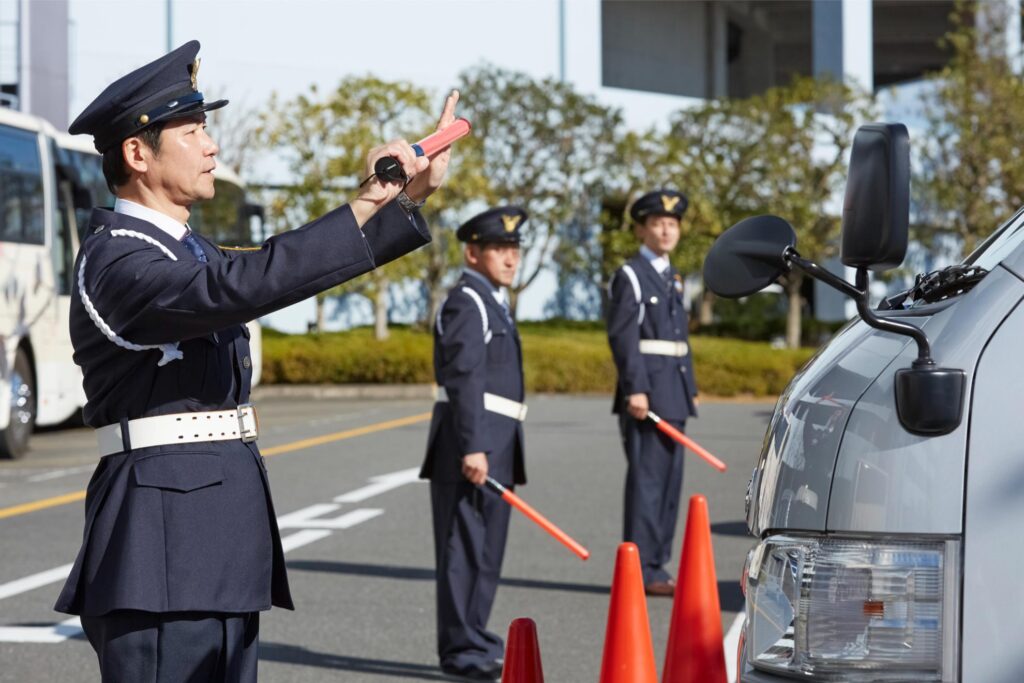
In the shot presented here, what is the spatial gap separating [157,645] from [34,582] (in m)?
4.89

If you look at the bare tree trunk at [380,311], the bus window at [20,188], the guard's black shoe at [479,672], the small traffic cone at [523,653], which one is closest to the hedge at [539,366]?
the bare tree trunk at [380,311]

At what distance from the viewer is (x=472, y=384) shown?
602cm

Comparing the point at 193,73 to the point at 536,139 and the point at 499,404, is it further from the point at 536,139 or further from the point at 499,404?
the point at 536,139

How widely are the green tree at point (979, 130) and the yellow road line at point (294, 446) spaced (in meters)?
14.5

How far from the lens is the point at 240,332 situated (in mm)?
3256

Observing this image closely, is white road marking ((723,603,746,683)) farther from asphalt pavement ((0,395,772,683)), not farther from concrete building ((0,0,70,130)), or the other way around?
concrete building ((0,0,70,130))

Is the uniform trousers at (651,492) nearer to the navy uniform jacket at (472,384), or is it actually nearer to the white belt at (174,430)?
the navy uniform jacket at (472,384)

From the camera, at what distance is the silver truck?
2.33 meters

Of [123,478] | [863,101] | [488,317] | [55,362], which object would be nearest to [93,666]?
[488,317]

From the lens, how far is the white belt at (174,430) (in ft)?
10.1

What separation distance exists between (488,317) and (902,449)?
3.84 metres

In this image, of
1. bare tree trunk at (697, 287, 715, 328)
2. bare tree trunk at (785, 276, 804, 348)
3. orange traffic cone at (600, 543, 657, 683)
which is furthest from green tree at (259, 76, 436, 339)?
orange traffic cone at (600, 543, 657, 683)

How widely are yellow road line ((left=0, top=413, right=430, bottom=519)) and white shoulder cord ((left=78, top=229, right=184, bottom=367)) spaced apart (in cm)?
760

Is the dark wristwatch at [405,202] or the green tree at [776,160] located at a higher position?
the green tree at [776,160]
